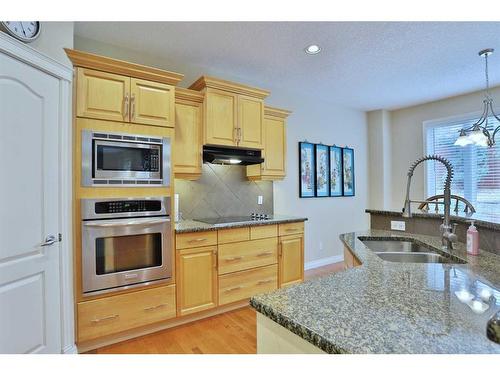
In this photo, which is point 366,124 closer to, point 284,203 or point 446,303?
point 284,203

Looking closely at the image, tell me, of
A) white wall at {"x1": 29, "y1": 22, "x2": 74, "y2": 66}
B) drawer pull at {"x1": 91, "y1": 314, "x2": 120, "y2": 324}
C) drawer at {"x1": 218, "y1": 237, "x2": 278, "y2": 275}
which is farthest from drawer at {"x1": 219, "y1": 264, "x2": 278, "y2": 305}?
white wall at {"x1": 29, "y1": 22, "x2": 74, "y2": 66}

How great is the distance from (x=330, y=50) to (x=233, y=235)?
216 cm

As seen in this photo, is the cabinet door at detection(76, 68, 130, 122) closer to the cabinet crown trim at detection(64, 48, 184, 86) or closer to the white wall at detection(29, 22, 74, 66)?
the cabinet crown trim at detection(64, 48, 184, 86)

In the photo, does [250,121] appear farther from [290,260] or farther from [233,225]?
[290,260]

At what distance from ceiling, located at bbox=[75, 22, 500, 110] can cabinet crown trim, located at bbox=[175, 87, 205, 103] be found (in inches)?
17.3

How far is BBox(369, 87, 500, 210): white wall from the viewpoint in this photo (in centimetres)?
422

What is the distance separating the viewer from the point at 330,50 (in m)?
2.79

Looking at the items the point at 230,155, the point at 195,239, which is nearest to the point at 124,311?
the point at 195,239

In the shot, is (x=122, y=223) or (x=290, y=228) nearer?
(x=122, y=223)

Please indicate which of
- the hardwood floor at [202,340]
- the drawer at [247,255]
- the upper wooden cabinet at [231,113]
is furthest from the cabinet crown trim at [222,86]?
the hardwood floor at [202,340]

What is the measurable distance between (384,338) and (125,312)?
84.1 inches

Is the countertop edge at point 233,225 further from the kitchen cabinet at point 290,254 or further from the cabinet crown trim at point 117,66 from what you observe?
the cabinet crown trim at point 117,66

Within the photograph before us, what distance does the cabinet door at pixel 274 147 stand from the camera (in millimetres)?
3371

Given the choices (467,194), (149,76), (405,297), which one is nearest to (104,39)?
(149,76)
